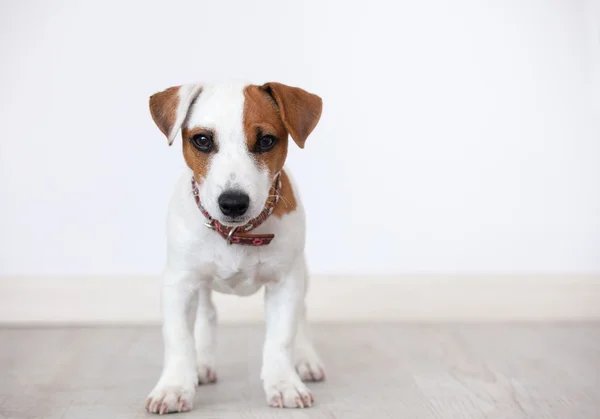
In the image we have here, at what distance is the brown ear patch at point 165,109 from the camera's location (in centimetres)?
255

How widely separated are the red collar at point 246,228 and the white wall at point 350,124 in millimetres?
1457

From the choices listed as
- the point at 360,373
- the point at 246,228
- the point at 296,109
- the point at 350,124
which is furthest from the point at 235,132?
the point at 350,124

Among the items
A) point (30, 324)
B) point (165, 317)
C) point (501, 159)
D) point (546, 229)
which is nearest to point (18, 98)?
point (30, 324)

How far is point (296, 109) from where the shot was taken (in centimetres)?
255

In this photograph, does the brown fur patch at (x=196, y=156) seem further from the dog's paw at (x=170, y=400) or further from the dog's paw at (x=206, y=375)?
the dog's paw at (x=206, y=375)

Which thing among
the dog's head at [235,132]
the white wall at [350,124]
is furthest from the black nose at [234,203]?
the white wall at [350,124]

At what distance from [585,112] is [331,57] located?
1.26 metres

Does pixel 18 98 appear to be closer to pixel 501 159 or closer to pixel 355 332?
pixel 355 332

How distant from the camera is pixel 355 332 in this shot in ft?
12.7

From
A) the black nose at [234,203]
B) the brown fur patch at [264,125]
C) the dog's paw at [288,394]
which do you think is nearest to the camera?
the black nose at [234,203]

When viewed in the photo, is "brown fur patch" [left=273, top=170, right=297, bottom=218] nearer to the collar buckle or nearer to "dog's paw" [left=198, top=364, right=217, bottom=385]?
the collar buckle

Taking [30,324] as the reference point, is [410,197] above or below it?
above

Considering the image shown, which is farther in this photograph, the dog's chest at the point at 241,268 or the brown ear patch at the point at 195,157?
the dog's chest at the point at 241,268

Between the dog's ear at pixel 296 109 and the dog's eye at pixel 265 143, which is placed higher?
the dog's ear at pixel 296 109
